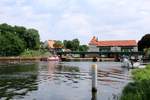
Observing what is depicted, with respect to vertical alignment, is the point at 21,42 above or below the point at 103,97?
above

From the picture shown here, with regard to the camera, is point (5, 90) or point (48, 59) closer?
point (5, 90)

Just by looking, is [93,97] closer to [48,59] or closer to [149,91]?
[149,91]

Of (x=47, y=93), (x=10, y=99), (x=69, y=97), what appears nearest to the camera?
(x=10, y=99)

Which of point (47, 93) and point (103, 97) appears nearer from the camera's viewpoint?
point (103, 97)

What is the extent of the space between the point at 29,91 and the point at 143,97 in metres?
18.3

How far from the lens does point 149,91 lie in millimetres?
23812

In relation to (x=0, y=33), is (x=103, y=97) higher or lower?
lower

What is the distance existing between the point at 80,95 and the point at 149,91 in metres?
13.0

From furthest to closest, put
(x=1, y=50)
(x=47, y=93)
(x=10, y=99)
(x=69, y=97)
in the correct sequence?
(x=1, y=50) → (x=47, y=93) → (x=69, y=97) → (x=10, y=99)

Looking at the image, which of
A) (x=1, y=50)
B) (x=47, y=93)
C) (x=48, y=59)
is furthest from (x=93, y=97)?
(x=1, y=50)

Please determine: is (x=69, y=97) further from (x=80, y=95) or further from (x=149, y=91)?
(x=149, y=91)

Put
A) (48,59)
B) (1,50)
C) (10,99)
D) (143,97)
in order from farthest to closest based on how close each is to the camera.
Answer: (1,50) < (48,59) < (10,99) < (143,97)

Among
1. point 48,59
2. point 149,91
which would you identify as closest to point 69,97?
point 149,91

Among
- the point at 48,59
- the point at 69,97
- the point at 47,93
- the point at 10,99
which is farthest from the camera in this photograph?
the point at 48,59
